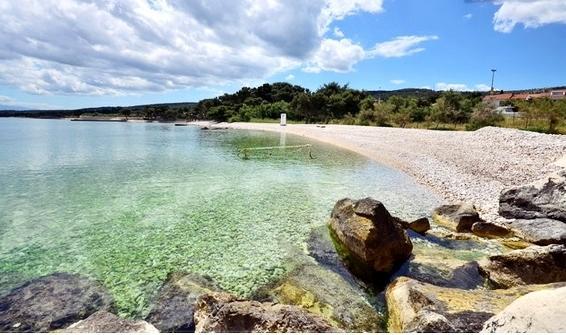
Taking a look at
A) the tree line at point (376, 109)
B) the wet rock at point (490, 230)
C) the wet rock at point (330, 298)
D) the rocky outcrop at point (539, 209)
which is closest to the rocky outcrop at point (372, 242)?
the wet rock at point (330, 298)

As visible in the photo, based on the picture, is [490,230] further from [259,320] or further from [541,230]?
[259,320]

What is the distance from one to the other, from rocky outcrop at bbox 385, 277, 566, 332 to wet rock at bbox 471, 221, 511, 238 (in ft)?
18.7

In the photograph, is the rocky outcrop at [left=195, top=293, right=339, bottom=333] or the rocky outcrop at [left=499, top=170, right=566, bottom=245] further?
the rocky outcrop at [left=499, top=170, right=566, bottom=245]

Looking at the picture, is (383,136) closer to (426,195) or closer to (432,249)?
(426,195)

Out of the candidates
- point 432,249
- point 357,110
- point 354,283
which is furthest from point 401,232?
point 357,110

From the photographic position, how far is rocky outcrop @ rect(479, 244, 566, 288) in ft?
27.7

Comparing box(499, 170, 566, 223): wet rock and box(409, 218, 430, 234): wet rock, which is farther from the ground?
box(499, 170, 566, 223): wet rock

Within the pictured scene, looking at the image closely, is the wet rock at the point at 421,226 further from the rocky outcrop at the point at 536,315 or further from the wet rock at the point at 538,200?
the rocky outcrop at the point at 536,315

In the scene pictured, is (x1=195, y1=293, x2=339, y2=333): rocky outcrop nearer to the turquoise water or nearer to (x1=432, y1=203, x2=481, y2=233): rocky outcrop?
the turquoise water

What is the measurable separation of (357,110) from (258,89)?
60299 millimetres

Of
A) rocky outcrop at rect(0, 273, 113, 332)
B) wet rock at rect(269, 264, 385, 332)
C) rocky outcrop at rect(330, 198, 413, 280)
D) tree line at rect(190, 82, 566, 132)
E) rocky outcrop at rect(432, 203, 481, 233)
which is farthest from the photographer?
tree line at rect(190, 82, 566, 132)

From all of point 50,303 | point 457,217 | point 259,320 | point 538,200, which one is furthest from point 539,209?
point 50,303

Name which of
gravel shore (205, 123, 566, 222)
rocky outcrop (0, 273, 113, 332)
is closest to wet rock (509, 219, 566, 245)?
gravel shore (205, 123, 566, 222)

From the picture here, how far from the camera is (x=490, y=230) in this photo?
492 inches
